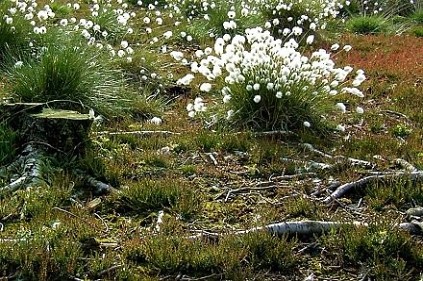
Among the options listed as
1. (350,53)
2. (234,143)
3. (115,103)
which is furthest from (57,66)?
(350,53)

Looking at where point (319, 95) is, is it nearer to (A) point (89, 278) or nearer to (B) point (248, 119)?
(B) point (248, 119)

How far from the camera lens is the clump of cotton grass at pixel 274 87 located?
6641mm

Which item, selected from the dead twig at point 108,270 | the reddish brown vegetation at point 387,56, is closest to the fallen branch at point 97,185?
the dead twig at point 108,270

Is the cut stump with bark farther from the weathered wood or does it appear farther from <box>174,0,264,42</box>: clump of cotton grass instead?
<box>174,0,264,42</box>: clump of cotton grass

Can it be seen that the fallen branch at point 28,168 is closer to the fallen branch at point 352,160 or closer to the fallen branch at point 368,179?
the fallen branch at point 368,179

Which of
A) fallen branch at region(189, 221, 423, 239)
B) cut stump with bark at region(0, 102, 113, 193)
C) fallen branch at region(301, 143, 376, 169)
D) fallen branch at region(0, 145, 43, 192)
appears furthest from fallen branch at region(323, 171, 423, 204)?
fallen branch at region(0, 145, 43, 192)

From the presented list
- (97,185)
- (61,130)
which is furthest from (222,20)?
(97,185)

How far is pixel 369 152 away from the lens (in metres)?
6.17

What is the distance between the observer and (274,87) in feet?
21.9

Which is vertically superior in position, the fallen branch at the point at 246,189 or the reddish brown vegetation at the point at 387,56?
the reddish brown vegetation at the point at 387,56

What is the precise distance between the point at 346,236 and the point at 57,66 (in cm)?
356

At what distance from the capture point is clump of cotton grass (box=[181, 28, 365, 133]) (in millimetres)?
6641

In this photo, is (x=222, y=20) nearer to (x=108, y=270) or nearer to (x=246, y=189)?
(x=246, y=189)

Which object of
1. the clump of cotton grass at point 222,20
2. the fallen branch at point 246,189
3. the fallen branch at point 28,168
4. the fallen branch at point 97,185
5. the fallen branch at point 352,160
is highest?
the clump of cotton grass at point 222,20
